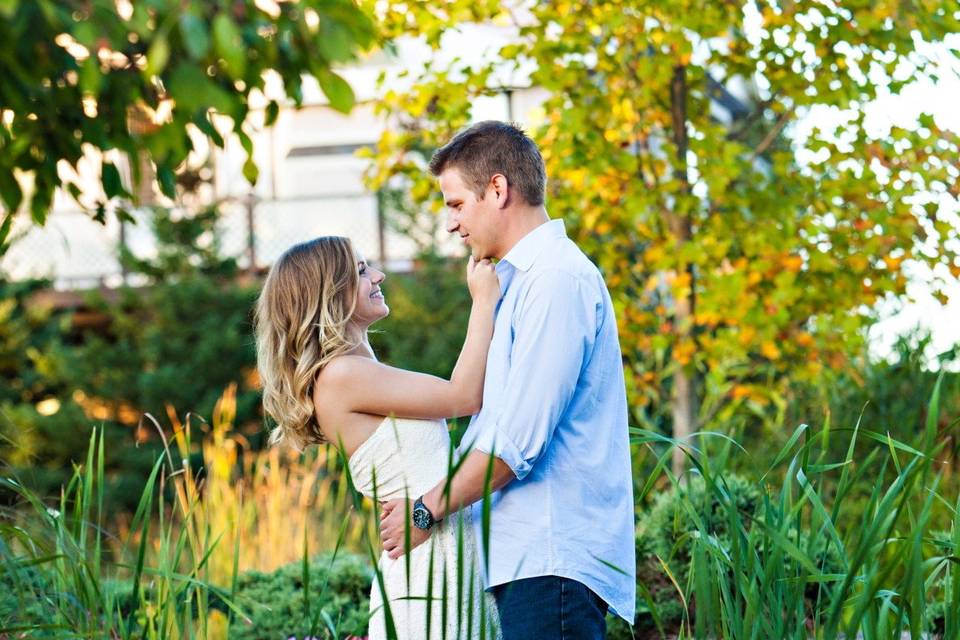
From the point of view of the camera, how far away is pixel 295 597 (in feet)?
16.3

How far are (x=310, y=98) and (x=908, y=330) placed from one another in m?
10.9

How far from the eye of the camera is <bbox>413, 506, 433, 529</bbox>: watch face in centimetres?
263

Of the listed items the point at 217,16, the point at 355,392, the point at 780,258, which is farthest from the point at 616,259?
the point at 217,16

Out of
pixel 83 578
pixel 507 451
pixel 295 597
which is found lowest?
pixel 295 597

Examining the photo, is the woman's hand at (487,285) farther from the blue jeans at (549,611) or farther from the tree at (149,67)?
the tree at (149,67)

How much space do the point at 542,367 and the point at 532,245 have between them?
0.33 metres

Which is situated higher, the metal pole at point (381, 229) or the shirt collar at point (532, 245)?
the metal pole at point (381, 229)

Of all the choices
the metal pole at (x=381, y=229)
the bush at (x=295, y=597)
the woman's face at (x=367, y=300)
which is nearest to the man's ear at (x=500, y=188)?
the woman's face at (x=367, y=300)

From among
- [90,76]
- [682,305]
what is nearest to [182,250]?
[682,305]

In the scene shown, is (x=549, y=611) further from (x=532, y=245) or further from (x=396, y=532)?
(x=532, y=245)

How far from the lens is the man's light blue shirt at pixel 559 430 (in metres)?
2.49

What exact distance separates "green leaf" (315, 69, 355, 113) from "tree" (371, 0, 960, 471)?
3.81 metres

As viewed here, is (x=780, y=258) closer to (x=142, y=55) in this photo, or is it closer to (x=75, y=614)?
(x=75, y=614)

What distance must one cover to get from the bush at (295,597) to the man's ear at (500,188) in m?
2.24
